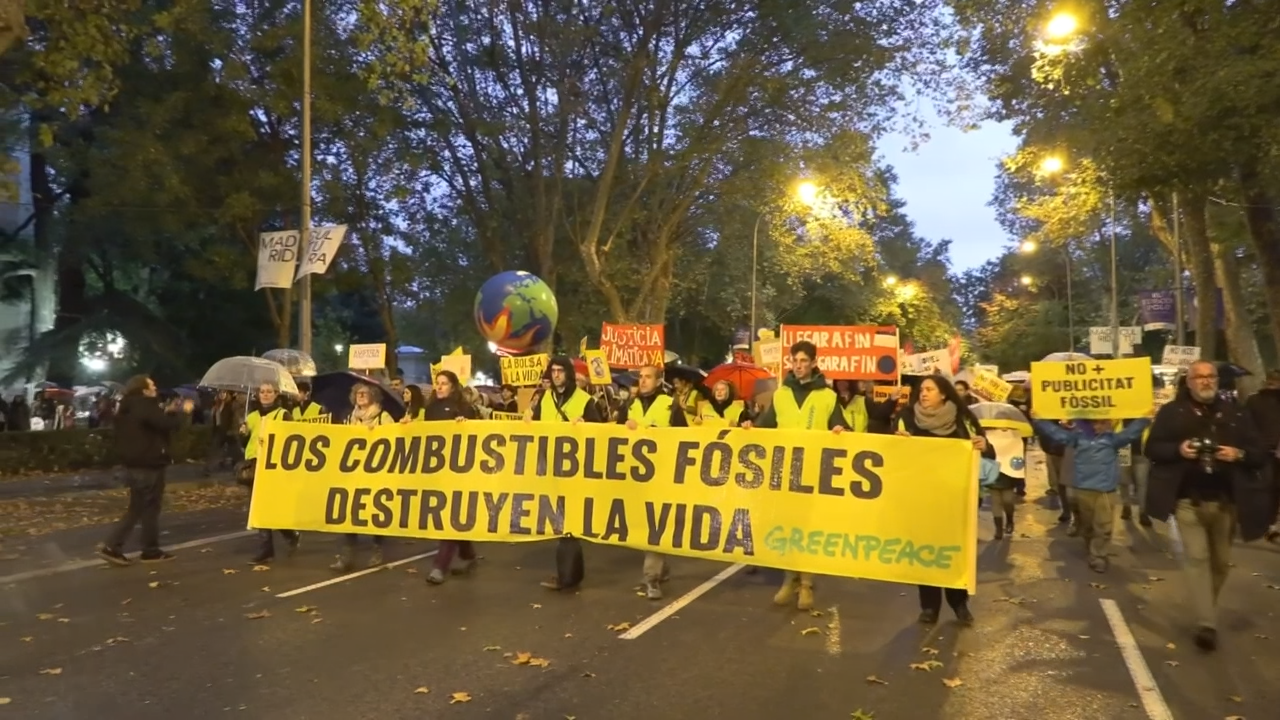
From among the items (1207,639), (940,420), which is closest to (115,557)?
(940,420)

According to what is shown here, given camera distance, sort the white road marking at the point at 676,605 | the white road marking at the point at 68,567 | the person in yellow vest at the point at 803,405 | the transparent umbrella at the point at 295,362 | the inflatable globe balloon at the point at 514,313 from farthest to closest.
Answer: the inflatable globe balloon at the point at 514,313 → the transparent umbrella at the point at 295,362 → the white road marking at the point at 68,567 → the person in yellow vest at the point at 803,405 → the white road marking at the point at 676,605

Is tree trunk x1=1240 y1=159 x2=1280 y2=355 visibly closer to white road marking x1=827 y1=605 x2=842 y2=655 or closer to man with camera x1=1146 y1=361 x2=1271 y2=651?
man with camera x1=1146 y1=361 x2=1271 y2=651

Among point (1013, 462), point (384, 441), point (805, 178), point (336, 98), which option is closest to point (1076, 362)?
point (1013, 462)

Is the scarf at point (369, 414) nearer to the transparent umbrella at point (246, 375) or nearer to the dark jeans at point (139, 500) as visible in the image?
the dark jeans at point (139, 500)

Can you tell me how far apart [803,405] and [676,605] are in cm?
177

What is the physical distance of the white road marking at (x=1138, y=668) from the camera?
597 cm

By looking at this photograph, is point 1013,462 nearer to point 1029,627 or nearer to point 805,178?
point 1029,627

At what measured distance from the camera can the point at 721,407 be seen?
1137cm

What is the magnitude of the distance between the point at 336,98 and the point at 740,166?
9.40 m

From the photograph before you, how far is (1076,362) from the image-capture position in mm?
11766

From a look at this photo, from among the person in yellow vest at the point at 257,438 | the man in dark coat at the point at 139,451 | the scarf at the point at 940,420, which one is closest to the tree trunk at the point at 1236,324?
the scarf at the point at 940,420

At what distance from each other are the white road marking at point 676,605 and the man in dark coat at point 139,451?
5017mm

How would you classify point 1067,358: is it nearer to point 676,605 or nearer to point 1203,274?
point 1203,274

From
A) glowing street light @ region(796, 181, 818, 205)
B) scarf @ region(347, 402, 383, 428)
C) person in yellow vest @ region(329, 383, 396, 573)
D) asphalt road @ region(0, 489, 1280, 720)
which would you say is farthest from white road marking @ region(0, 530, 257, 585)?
glowing street light @ region(796, 181, 818, 205)
